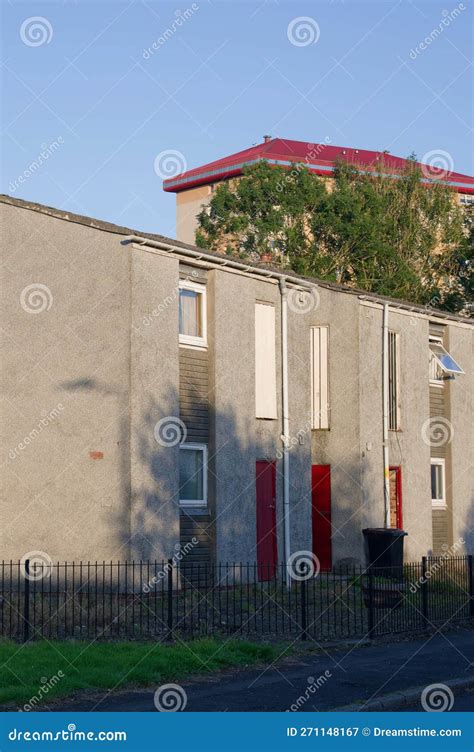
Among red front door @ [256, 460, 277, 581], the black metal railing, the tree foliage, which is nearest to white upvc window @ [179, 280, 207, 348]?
red front door @ [256, 460, 277, 581]

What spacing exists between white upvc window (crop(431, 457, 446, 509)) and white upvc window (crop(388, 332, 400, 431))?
250 centimetres

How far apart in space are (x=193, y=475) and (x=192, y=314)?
320 centimetres

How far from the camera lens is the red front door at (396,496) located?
2795 centimetres

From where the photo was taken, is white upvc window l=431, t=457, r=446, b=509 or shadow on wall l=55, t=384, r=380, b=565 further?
white upvc window l=431, t=457, r=446, b=509

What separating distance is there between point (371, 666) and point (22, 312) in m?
9.31

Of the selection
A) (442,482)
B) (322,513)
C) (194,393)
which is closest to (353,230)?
(442,482)

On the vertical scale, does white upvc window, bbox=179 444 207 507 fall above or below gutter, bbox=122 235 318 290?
below

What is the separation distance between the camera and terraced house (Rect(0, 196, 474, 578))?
66.0ft

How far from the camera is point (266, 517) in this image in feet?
78.2

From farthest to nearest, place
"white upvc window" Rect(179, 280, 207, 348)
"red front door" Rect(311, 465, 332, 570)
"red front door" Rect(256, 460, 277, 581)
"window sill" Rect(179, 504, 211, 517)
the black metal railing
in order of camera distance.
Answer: "red front door" Rect(311, 465, 332, 570)
"red front door" Rect(256, 460, 277, 581)
"white upvc window" Rect(179, 280, 207, 348)
"window sill" Rect(179, 504, 211, 517)
the black metal railing

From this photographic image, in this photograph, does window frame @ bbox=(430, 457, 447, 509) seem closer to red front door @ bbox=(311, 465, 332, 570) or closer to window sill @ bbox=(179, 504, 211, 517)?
red front door @ bbox=(311, 465, 332, 570)

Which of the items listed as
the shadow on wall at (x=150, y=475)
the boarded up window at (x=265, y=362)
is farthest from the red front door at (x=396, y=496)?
the shadow on wall at (x=150, y=475)

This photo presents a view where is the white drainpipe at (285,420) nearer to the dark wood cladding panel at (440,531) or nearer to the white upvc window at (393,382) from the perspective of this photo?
the white upvc window at (393,382)

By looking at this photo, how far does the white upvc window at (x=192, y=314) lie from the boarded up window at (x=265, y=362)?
1.84 metres
